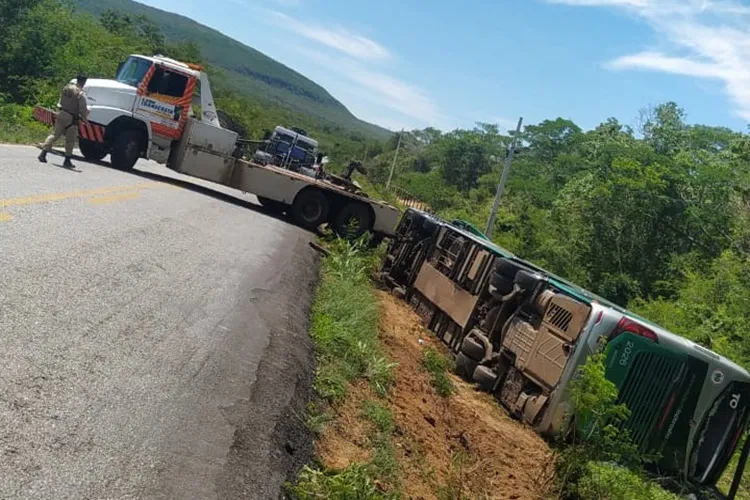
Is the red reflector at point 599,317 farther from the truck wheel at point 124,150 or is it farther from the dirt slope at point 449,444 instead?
the truck wheel at point 124,150

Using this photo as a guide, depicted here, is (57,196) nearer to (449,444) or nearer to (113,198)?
(113,198)

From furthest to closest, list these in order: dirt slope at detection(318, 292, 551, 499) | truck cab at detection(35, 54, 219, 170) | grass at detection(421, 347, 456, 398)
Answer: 1. truck cab at detection(35, 54, 219, 170)
2. grass at detection(421, 347, 456, 398)
3. dirt slope at detection(318, 292, 551, 499)

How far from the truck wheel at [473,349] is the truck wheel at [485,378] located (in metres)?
0.29

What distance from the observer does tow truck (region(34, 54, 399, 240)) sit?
52.2ft

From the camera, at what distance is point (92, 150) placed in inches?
632

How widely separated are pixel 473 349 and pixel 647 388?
2.65 m

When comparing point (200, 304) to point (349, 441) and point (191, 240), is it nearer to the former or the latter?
point (349, 441)

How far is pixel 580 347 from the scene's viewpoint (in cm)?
743

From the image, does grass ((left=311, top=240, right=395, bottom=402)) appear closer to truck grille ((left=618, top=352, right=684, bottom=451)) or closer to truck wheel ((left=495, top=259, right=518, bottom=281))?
truck wheel ((left=495, top=259, right=518, bottom=281))

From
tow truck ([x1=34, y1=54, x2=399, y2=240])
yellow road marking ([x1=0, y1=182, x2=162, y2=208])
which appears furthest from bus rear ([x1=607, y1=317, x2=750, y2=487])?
tow truck ([x1=34, y1=54, x2=399, y2=240])

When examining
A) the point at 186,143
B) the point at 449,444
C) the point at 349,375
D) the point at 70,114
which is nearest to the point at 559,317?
the point at 449,444

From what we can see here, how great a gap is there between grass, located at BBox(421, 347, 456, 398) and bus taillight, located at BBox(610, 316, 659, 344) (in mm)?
2065

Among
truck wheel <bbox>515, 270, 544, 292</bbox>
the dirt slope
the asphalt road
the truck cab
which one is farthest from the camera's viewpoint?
the truck cab

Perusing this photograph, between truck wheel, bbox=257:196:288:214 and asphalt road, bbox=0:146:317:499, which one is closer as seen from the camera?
asphalt road, bbox=0:146:317:499
